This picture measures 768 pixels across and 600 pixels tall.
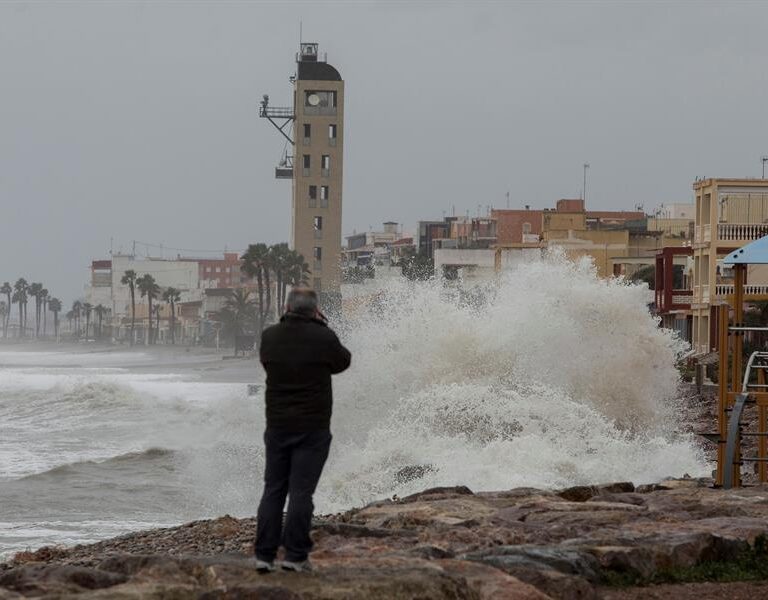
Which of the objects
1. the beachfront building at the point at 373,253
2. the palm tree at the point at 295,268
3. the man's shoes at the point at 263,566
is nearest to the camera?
the man's shoes at the point at 263,566

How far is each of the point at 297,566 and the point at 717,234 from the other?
4878cm

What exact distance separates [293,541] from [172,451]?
24.4 meters

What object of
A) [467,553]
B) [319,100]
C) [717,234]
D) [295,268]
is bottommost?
[467,553]


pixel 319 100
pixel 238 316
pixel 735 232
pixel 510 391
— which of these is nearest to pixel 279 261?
pixel 319 100

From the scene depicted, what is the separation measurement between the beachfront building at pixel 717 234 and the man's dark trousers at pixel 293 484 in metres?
46.7

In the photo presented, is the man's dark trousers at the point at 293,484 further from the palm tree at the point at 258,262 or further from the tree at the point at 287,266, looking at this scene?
the palm tree at the point at 258,262

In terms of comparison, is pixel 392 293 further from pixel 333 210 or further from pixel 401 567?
pixel 333 210

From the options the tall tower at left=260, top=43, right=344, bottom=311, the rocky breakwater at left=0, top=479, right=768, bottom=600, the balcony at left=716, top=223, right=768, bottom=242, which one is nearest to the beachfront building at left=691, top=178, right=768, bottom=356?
the balcony at left=716, top=223, right=768, bottom=242

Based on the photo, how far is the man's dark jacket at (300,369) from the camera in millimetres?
8266

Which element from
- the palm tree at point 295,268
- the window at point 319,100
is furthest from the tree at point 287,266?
the window at point 319,100

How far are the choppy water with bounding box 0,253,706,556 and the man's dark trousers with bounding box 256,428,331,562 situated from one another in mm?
10351

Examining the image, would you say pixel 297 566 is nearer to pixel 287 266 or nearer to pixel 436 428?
pixel 436 428

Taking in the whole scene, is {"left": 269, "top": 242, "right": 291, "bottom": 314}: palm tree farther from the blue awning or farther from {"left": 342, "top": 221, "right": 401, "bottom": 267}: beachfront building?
the blue awning

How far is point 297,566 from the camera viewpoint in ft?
27.1
